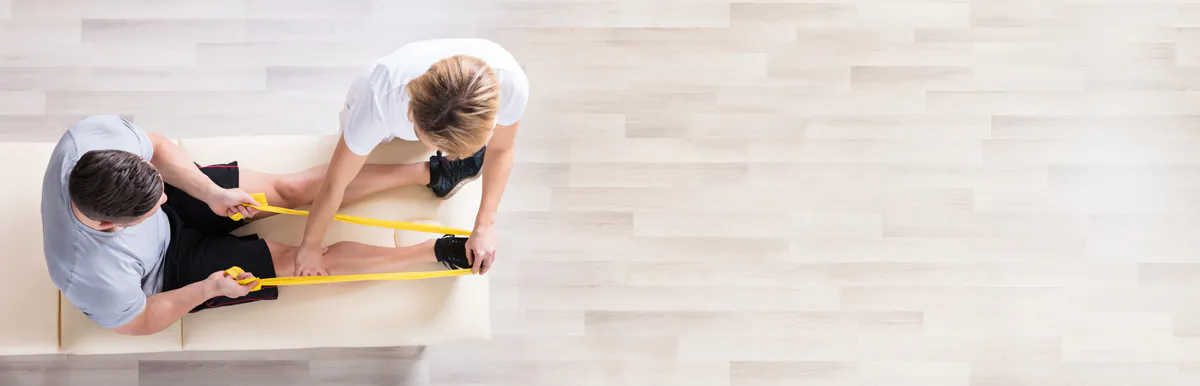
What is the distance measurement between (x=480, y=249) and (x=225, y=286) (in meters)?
0.62

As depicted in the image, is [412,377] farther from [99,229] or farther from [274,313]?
[99,229]

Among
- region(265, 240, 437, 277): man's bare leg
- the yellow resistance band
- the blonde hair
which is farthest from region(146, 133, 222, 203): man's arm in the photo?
the blonde hair

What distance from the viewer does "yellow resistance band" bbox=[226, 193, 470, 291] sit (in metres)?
1.77

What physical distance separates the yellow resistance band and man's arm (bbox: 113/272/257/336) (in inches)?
1.0

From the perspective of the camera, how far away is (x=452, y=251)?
1893 mm

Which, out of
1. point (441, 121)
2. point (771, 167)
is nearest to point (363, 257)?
point (441, 121)

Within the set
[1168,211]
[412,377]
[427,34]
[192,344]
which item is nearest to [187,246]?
[192,344]

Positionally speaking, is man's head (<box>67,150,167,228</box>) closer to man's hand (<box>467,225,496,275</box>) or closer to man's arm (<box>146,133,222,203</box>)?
man's arm (<box>146,133,222,203</box>)

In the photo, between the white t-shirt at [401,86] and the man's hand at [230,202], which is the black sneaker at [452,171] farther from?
the man's hand at [230,202]

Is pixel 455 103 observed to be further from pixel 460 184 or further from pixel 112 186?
pixel 112 186

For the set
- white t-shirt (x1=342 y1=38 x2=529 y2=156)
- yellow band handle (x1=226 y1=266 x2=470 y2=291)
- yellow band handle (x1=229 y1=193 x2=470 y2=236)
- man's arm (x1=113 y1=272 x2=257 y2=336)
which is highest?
white t-shirt (x1=342 y1=38 x2=529 y2=156)

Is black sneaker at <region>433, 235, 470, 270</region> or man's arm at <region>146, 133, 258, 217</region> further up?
man's arm at <region>146, 133, 258, 217</region>

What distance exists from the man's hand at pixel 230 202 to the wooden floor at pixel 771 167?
25.6 inches

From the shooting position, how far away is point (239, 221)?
6.25ft
